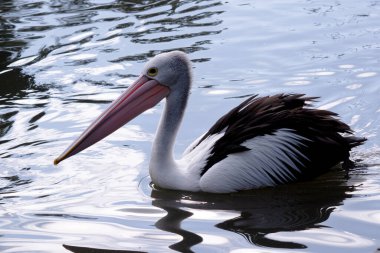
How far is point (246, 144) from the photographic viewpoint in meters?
6.02

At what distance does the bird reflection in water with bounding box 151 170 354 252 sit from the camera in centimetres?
525

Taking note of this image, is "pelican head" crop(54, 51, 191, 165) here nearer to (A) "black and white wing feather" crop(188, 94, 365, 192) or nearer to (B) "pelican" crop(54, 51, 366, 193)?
(B) "pelican" crop(54, 51, 366, 193)

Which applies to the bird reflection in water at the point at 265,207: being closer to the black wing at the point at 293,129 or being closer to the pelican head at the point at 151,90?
the black wing at the point at 293,129

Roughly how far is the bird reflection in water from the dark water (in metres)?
0.01

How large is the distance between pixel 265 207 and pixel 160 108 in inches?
82.6

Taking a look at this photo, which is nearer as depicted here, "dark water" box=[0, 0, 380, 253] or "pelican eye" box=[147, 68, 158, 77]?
"dark water" box=[0, 0, 380, 253]

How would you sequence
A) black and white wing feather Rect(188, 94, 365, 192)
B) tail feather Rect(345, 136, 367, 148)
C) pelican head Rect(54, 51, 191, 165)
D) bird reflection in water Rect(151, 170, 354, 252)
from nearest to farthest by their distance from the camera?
1. bird reflection in water Rect(151, 170, 354, 252)
2. black and white wing feather Rect(188, 94, 365, 192)
3. tail feather Rect(345, 136, 367, 148)
4. pelican head Rect(54, 51, 191, 165)

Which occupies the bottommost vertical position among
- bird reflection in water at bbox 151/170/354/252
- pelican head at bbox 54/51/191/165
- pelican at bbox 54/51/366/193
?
bird reflection in water at bbox 151/170/354/252

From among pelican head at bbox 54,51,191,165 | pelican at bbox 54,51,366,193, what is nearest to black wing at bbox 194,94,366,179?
pelican at bbox 54,51,366,193

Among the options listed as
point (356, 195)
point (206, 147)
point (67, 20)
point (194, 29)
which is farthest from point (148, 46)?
point (356, 195)

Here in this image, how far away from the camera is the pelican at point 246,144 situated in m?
5.97

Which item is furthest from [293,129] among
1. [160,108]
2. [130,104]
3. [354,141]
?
[160,108]

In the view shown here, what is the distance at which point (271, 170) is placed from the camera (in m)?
6.08

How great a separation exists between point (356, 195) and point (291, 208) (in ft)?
1.52
